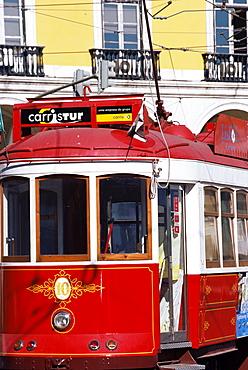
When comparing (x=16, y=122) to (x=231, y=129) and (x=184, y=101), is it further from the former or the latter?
(x=184, y=101)

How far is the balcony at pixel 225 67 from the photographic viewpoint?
25031 millimetres

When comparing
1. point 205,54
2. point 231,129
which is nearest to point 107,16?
point 205,54

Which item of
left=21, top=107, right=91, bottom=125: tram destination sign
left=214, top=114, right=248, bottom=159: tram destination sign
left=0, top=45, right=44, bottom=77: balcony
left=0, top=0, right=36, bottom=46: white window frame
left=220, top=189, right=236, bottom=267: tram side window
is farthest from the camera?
left=0, top=0, right=36, bottom=46: white window frame

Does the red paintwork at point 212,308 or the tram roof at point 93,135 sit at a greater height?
the tram roof at point 93,135

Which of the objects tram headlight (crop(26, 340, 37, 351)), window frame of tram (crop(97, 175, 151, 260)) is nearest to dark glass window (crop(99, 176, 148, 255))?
window frame of tram (crop(97, 175, 151, 260))

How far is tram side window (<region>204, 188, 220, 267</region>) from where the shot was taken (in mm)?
10133

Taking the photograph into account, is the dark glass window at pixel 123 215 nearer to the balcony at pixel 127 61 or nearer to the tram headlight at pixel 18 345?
the tram headlight at pixel 18 345

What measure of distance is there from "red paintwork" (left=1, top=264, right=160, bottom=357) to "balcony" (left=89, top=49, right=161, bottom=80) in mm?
15380

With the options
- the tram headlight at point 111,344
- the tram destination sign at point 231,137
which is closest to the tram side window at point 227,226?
the tram destination sign at point 231,137

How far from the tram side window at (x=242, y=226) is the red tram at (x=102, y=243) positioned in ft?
3.00

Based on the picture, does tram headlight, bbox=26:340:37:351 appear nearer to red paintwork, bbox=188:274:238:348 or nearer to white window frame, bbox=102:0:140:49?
red paintwork, bbox=188:274:238:348

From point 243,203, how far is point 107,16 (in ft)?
47.0

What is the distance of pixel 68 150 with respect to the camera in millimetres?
9344

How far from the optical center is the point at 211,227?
10258 mm
